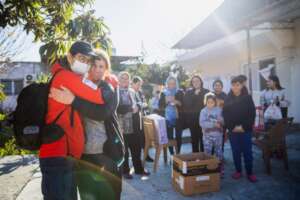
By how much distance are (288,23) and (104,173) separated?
8.85m

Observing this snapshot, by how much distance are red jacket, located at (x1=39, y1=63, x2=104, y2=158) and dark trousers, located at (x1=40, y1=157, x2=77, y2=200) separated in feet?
0.15

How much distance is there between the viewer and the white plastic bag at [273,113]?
19.1 feet

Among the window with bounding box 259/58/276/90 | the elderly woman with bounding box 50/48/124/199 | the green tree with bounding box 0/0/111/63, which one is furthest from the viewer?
the window with bounding box 259/58/276/90

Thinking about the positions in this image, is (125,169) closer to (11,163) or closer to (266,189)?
(266,189)

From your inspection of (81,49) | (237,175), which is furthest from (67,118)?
(237,175)

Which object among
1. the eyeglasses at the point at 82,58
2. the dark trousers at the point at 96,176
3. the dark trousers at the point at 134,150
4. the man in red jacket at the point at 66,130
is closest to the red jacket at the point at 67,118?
the man in red jacket at the point at 66,130

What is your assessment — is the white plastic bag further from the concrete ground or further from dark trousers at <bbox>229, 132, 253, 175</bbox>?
dark trousers at <bbox>229, 132, 253, 175</bbox>

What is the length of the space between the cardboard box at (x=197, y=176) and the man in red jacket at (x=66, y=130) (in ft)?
7.64

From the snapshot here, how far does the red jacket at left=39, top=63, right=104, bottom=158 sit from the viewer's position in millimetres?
2020

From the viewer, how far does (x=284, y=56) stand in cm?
954

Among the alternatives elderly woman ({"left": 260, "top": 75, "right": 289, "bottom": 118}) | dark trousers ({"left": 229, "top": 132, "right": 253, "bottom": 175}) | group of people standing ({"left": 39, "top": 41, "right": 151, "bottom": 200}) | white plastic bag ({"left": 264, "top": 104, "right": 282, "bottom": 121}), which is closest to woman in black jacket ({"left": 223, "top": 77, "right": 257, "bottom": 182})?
dark trousers ({"left": 229, "top": 132, "right": 253, "bottom": 175})

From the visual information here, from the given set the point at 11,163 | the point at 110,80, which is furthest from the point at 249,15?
the point at 11,163

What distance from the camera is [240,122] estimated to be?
4.82 m

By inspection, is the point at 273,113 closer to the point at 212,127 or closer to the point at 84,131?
the point at 212,127
